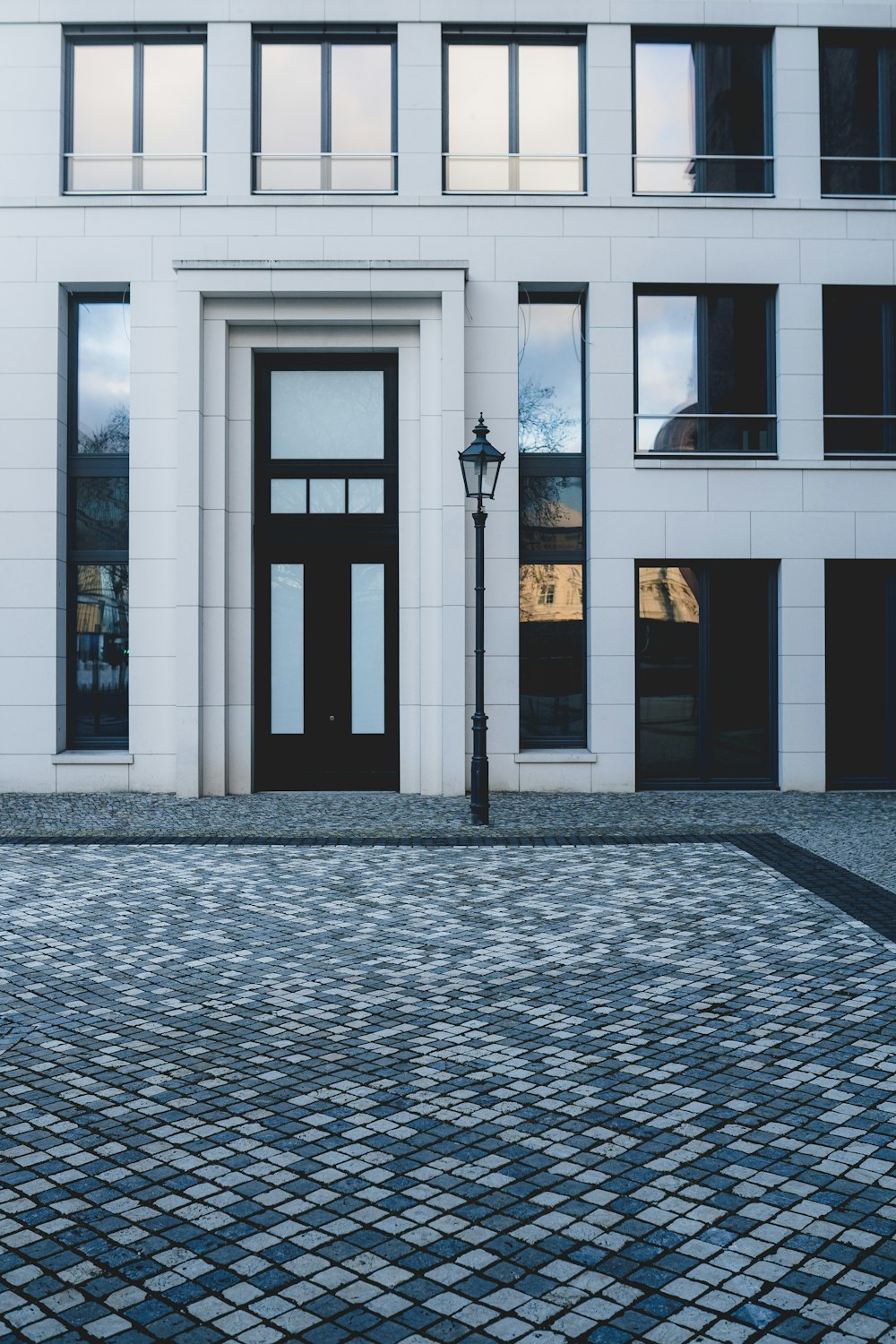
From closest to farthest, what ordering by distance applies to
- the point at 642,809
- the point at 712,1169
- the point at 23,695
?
the point at 712,1169, the point at 642,809, the point at 23,695

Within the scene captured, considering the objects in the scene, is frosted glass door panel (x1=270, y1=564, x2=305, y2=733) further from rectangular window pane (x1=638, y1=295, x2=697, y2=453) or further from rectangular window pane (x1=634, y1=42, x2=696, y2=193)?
rectangular window pane (x1=634, y1=42, x2=696, y2=193)

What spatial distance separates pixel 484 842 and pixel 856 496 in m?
7.85

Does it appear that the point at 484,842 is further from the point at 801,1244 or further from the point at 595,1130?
the point at 801,1244

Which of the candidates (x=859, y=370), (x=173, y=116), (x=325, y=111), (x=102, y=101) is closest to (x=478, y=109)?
(x=325, y=111)

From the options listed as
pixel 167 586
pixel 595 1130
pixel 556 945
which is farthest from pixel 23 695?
pixel 595 1130

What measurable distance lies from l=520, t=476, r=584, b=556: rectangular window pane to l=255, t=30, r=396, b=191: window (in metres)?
4.53

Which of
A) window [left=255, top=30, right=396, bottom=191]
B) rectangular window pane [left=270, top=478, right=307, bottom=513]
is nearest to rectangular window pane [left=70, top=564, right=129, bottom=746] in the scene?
rectangular window pane [left=270, top=478, right=307, bottom=513]

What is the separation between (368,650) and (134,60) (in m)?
8.71

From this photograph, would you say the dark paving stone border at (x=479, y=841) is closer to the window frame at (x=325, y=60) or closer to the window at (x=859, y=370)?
the window at (x=859, y=370)

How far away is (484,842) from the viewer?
38.2 ft

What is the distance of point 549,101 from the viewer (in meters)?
16.4

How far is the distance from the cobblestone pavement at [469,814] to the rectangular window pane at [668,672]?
1.69 ft

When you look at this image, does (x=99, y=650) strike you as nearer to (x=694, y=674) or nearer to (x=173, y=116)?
(x=173, y=116)

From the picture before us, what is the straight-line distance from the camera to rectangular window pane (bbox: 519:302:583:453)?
16406mm
